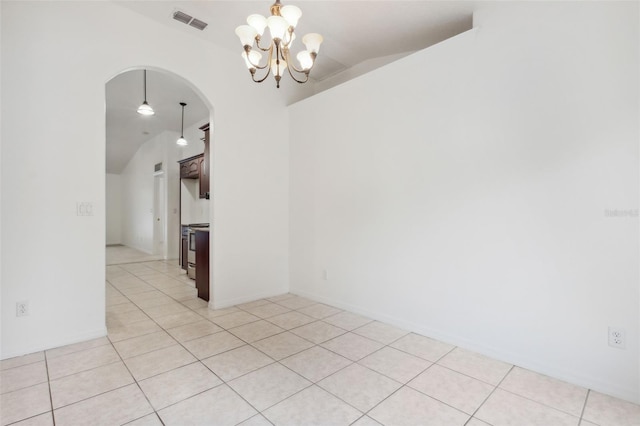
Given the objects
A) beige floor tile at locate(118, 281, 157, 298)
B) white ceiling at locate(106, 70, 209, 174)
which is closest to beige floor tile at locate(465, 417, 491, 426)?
white ceiling at locate(106, 70, 209, 174)

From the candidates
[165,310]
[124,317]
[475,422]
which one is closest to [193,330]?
[165,310]

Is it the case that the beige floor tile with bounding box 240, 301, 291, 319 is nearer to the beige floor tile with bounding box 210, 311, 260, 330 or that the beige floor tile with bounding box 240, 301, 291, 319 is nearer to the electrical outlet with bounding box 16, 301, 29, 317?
the beige floor tile with bounding box 210, 311, 260, 330

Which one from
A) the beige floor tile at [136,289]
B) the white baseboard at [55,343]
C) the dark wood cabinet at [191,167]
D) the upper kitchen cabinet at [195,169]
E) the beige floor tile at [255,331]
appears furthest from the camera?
the dark wood cabinet at [191,167]

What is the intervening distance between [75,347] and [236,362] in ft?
4.76

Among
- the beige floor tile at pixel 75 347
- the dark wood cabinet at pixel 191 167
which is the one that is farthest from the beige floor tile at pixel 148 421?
the dark wood cabinet at pixel 191 167

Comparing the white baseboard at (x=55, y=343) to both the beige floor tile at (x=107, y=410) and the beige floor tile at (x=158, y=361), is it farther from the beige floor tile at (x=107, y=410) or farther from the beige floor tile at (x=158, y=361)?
the beige floor tile at (x=107, y=410)

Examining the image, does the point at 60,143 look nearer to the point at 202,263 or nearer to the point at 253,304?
the point at 202,263

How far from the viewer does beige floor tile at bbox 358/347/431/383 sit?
7.07 ft

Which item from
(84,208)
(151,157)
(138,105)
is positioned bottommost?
(84,208)

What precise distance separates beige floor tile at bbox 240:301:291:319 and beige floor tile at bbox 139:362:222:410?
117 cm

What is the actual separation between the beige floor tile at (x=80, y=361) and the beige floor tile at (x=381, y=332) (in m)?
2.10

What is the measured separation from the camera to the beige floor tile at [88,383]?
1876 millimetres

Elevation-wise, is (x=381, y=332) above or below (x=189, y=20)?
below

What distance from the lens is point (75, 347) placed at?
8.38ft
